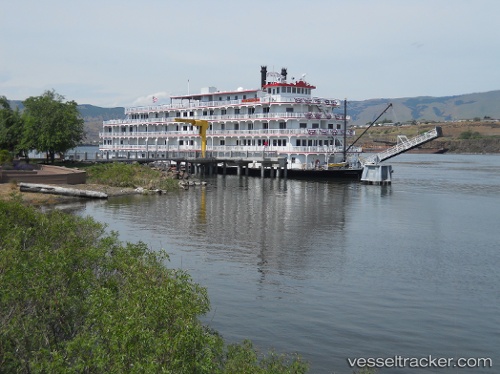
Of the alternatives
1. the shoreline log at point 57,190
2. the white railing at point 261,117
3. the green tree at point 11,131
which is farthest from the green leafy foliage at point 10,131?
the shoreline log at point 57,190

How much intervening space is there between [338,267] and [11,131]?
193 ft

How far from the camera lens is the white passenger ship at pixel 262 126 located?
6794 cm

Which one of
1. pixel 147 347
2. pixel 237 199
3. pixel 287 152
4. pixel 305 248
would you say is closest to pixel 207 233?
pixel 305 248

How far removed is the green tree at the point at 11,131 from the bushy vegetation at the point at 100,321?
2351 inches

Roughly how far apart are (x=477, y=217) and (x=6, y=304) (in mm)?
34349

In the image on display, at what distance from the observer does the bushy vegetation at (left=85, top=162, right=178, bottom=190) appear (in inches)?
2176

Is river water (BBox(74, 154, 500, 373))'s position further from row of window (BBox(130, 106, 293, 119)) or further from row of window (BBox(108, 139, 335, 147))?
row of window (BBox(130, 106, 293, 119))

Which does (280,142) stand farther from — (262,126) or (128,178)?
(128,178)

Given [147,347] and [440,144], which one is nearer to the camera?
[147,347]

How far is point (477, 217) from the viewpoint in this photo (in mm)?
39312

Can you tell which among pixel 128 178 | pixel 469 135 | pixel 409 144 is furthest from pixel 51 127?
pixel 469 135

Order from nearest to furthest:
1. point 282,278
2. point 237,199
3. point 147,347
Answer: point 147,347, point 282,278, point 237,199

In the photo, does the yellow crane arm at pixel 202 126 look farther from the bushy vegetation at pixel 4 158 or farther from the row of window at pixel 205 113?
the bushy vegetation at pixel 4 158

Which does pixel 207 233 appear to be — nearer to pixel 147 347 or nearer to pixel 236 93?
pixel 147 347
